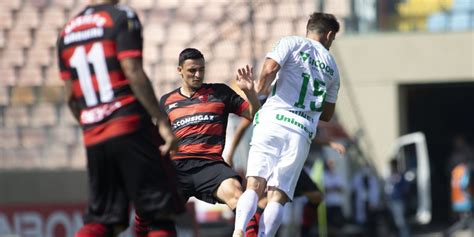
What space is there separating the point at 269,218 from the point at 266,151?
58 cm

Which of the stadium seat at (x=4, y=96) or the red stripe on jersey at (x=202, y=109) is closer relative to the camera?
the red stripe on jersey at (x=202, y=109)

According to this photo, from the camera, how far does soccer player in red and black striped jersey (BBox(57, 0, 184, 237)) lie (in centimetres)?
766

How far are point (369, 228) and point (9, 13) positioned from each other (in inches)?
330

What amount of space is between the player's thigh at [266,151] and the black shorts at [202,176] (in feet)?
1.52

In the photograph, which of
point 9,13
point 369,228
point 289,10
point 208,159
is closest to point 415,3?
point 289,10

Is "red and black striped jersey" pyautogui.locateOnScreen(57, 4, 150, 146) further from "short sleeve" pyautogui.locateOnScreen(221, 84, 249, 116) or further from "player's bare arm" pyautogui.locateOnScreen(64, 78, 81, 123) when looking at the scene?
"short sleeve" pyautogui.locateOnScreen(221, 84, 249, 116)

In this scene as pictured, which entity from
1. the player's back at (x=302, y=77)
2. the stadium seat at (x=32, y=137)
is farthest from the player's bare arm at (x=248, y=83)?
the stadium seat at (x=32, y=137)

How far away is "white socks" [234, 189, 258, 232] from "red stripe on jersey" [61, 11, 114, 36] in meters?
3.02

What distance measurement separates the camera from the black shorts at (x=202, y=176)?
11031mm

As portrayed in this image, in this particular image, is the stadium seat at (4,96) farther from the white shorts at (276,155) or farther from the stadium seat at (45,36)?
the white shorts at (276,155)

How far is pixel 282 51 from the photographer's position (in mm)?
10453

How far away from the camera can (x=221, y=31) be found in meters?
23.0

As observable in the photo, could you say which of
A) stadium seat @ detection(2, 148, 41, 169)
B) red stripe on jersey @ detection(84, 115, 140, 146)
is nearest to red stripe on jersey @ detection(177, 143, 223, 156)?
red stripe on jersey @ detection(84, 115, 140, 146)

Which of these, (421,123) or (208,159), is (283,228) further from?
(208,159)
